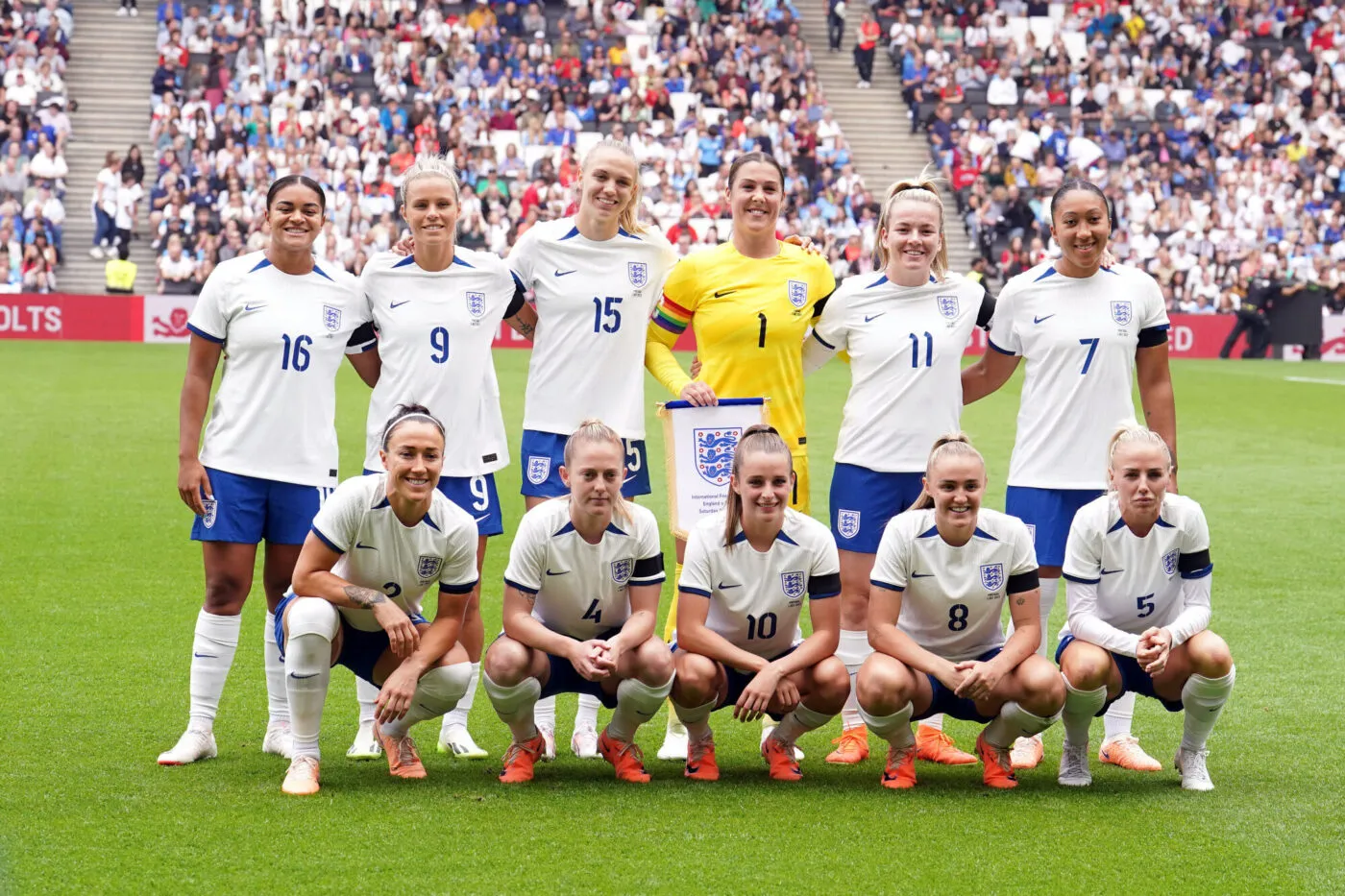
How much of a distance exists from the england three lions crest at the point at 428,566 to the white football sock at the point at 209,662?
76cm

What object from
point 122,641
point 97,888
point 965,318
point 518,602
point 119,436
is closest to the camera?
point 97,888

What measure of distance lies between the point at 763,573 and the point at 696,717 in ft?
1.67

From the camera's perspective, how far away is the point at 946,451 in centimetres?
499

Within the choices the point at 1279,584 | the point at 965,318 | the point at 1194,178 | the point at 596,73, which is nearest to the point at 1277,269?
the point at 1194,178

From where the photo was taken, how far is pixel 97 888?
3.92 m

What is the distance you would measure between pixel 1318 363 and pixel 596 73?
1339 cm

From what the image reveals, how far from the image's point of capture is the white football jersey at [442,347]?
213 inches

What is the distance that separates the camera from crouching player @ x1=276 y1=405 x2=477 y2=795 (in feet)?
16.0

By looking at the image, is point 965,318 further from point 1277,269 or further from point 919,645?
point 1277,269

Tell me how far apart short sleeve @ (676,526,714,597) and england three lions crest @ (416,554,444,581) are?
782 millimetres

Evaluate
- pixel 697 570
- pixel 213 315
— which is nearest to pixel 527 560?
pixel 697 570

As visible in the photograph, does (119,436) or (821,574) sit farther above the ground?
(821,574)

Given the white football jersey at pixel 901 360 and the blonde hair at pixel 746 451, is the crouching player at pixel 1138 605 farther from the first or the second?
the blonde hair at pixel 746 451

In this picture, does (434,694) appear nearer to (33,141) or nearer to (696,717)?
(696,717)
